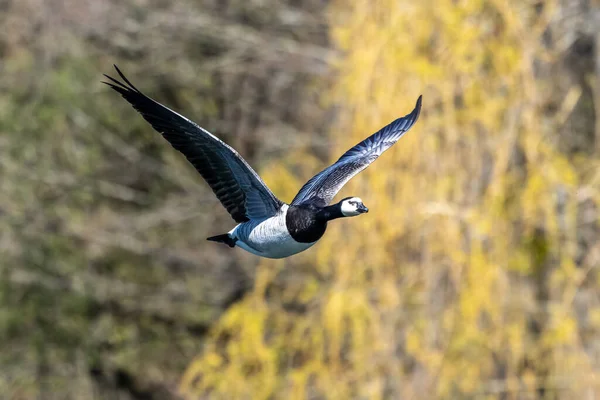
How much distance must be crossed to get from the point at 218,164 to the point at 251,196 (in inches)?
6.6

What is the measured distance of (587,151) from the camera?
279 inches

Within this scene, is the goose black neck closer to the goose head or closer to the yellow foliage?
the goose head

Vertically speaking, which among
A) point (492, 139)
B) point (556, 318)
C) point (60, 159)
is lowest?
point (556, 318)

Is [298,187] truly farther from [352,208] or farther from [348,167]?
[352,208]

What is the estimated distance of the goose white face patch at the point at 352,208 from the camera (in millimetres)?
3453

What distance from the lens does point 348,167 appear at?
4.13 m

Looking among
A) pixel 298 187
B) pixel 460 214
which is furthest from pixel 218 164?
pixel 298 187

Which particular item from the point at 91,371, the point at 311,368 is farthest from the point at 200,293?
the point at 311,368

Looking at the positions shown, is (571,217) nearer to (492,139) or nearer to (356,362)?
(492,139)

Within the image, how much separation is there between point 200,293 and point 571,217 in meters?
5.74

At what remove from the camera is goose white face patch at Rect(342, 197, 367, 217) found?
3.45 m

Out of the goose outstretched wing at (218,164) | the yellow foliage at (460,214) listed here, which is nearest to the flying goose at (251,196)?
the goose outstretched wing at (218,164)

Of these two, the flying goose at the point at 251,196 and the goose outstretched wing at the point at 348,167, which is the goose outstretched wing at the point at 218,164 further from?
the goose outstretched wing at the point at 348,167

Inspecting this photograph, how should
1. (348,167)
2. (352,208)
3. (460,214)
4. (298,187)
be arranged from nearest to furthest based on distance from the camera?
(352,208)
(348,167)
(460,214)
(298,187)
